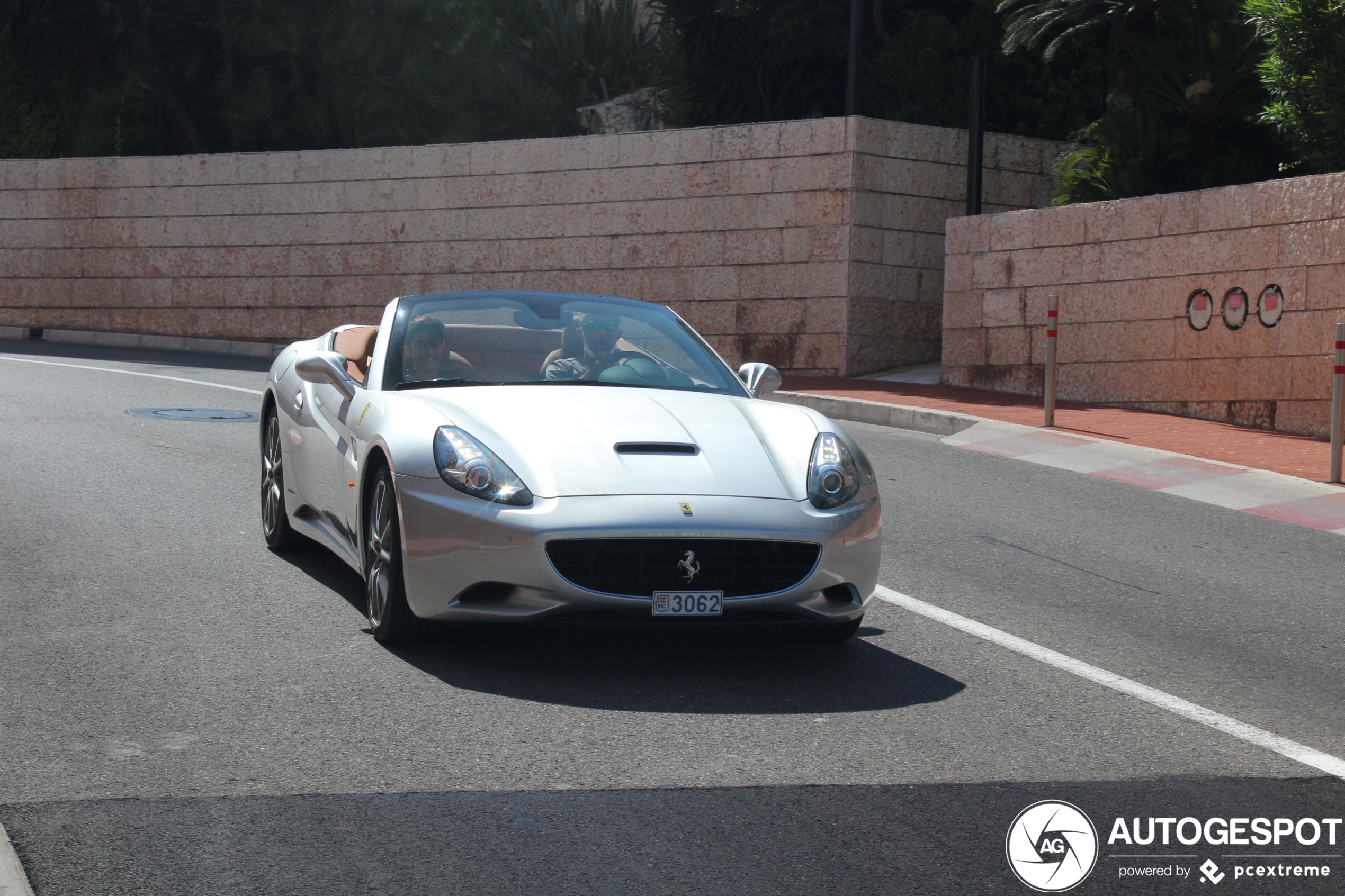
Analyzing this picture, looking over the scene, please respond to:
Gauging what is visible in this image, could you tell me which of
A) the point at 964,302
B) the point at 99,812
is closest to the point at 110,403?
the point at 964,302

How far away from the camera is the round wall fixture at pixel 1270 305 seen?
14055 mm

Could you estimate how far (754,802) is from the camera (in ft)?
13.4

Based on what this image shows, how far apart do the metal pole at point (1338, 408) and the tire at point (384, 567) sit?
299 inches

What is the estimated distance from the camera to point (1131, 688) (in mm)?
5469

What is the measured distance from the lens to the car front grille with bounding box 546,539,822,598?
17.0ft

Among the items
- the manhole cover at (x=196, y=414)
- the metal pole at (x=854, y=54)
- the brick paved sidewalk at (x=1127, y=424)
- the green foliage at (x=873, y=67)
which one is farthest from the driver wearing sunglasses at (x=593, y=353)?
the green foliage at (x=873, y=67)

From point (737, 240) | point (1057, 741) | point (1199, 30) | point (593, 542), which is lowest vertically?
point (1057, 741)

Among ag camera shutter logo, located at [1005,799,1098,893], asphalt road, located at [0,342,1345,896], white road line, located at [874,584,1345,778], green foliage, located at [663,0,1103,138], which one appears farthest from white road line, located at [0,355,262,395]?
ag camera shutter logo, located at [1005,799,1098,893]

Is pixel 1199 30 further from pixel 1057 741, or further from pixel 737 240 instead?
pixel 1057 741

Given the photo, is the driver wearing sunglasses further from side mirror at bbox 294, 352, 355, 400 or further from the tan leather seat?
the tan leather seat

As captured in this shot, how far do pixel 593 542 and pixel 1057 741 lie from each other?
160 centimetres

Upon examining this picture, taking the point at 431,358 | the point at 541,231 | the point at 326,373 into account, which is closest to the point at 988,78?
the point at 541,231

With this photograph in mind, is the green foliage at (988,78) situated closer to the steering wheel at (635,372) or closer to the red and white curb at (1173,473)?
the red and white curb at (1173,473)

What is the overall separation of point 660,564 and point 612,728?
689mm
